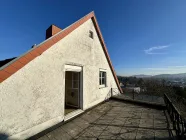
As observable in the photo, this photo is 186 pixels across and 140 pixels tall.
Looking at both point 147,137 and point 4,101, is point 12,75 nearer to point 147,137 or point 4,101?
point 4,101

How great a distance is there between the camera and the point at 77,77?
20.4ft

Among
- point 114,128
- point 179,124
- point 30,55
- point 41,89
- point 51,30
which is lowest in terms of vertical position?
point 114,128

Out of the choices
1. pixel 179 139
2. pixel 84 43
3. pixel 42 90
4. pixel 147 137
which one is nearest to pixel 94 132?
pixel 147 137

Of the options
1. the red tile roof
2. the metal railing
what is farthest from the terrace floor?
the red tile roof

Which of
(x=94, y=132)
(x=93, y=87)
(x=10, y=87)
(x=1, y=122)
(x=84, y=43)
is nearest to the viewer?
(x=1, y=122)

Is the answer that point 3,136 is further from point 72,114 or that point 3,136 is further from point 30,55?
point 72,114

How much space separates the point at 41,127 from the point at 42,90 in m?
1.24

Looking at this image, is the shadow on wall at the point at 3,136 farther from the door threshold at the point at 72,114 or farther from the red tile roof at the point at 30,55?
the door threshold at the point at 72,114

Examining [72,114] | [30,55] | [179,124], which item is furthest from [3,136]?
[179,124]

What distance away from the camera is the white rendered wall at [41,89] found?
2.81m

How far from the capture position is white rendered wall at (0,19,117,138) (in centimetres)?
281

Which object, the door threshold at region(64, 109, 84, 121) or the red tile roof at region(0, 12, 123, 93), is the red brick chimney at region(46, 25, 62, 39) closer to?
the red tile roof at region(0, 12, 123, 93)

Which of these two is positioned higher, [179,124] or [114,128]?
[179,124]

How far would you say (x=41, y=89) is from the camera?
3613 mm
